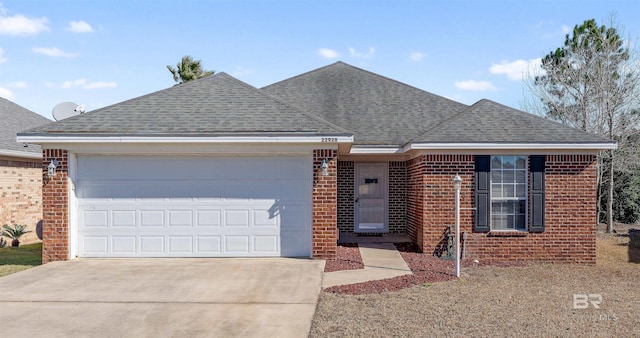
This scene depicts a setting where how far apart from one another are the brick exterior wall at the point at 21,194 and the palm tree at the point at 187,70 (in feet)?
35.4

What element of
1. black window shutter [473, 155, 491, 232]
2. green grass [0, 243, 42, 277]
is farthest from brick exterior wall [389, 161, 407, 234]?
green grass [0, 243, 42, 277]

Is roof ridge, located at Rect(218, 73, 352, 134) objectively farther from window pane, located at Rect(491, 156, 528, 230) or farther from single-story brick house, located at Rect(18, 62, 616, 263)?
window pane, located at Rect(491, 156, 528, 230)

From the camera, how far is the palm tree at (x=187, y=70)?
24.1 meters

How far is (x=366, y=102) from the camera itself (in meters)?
15.0

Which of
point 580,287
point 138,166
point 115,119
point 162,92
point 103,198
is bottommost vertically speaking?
point 580,287

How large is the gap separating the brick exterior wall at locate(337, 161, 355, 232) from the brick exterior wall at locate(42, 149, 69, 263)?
7.20m

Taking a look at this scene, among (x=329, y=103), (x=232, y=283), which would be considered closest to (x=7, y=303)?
(x=232, y=283)

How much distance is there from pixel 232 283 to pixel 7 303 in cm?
321

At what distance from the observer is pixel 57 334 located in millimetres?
5359

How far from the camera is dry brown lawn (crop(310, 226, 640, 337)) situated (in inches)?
216

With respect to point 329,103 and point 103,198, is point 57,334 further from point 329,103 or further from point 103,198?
point 329,103

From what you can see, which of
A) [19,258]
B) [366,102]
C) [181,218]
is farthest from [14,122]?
[366,102]

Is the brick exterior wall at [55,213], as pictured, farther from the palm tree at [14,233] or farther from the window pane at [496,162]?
the window pane at [496,162]

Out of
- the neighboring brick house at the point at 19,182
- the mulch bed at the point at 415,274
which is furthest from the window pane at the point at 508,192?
the neighboring brick house at the point at 19,182
